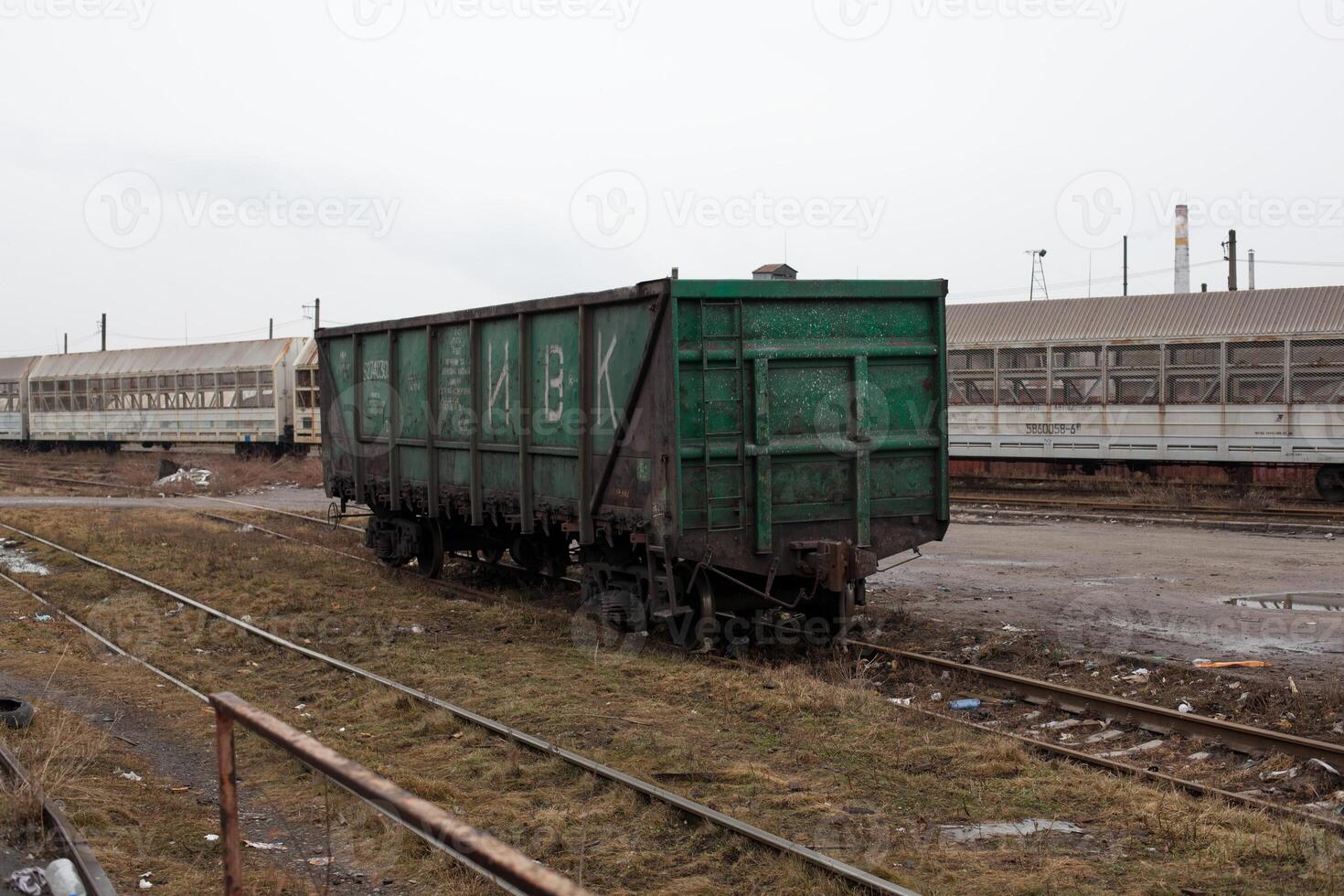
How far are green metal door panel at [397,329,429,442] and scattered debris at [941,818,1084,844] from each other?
28.9 feet

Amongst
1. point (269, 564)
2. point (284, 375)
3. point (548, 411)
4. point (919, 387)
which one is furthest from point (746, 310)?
point (284, 375)

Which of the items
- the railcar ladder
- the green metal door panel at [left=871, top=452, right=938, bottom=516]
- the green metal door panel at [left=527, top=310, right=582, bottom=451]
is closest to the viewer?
the railcar ladder

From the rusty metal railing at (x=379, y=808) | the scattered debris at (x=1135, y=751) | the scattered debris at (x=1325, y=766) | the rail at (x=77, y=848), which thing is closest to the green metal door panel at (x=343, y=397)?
the rail at (x=77, y=848)

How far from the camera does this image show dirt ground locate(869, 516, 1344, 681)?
31.8ft

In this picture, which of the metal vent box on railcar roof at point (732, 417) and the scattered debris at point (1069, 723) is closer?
the scattered debris at point (1069, 723)

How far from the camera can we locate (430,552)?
14203 mm

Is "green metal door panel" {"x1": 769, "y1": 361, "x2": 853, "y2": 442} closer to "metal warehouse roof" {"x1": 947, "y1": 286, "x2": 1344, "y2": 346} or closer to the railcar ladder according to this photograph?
the railcar ladder

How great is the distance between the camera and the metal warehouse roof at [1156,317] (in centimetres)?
2061

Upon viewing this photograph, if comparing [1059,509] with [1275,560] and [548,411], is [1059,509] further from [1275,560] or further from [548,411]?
[548,411]

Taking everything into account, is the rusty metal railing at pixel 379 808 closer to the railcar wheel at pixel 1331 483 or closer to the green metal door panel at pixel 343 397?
the green metal door panel at pixel 343 397

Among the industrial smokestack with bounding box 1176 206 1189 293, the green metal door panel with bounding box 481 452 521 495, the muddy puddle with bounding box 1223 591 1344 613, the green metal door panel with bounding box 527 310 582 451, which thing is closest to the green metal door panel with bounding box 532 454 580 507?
the green metal door panel with bounding box 527 310 582 451

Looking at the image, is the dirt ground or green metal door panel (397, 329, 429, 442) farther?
green metal door panel (397, 329, 429, 442)

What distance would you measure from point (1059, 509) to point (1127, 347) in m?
4.05

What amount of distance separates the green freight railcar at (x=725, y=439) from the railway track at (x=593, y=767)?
2168 mm
